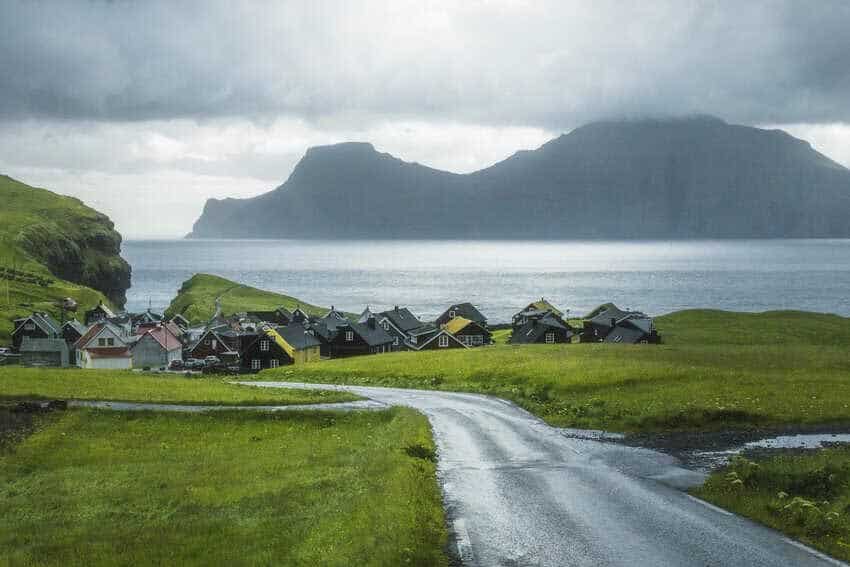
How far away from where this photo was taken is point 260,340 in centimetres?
9244

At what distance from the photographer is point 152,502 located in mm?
25594

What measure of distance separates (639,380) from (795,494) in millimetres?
24107

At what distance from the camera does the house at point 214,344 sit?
354ft

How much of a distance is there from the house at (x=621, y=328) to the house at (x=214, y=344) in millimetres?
50159

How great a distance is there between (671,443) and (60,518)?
76.1 ft

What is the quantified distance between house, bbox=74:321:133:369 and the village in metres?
0.12

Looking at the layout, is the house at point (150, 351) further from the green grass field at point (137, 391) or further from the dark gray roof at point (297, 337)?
the green grass field at point (137, 391)

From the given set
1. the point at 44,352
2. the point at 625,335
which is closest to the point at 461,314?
the point at 625,335

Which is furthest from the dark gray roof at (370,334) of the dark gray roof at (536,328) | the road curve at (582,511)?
the road curve at (582,511)

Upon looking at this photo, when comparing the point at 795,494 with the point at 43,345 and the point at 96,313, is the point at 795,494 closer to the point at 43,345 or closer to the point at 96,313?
the point at 43,345

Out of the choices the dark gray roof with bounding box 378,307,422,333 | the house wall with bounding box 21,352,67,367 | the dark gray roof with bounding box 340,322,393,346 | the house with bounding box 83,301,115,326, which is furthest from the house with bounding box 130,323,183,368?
the house with bounding box 83,301,115,326

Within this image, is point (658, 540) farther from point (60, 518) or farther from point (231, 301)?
Answer: point (231, 301)

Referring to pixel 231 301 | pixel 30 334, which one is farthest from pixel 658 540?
pixel 231 301

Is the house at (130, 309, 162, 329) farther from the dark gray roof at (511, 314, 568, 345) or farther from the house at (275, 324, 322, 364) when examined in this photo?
the dark gray roof at (511, 314, 568, 345)
